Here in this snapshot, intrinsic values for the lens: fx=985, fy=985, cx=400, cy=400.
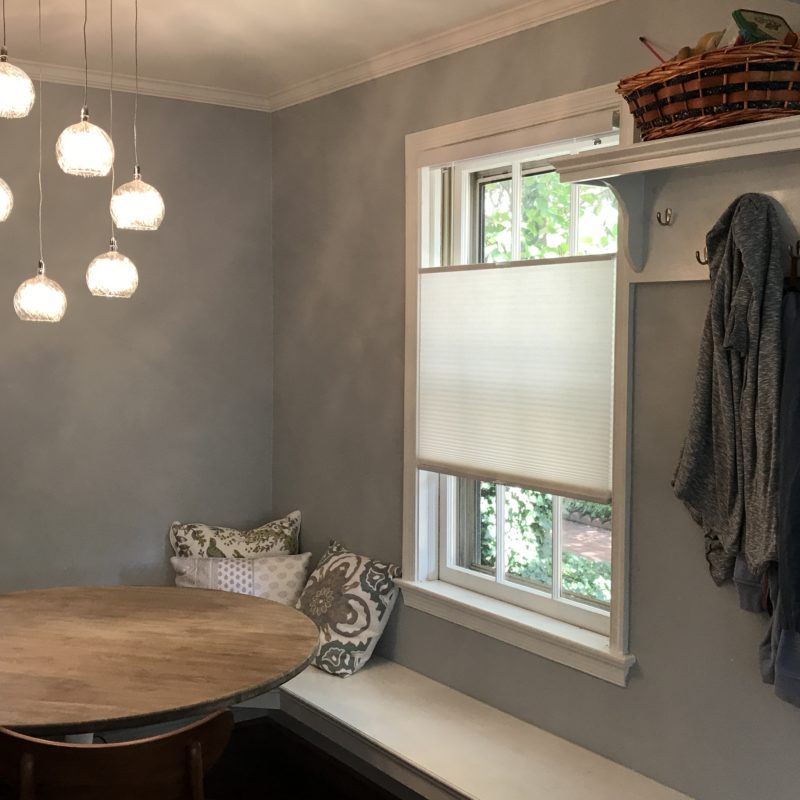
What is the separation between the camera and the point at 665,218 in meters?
2.44

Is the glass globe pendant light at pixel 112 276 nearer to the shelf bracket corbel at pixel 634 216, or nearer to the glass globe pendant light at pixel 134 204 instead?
the glass globe pendant light at pixel 134 204

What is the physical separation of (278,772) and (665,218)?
2207mm

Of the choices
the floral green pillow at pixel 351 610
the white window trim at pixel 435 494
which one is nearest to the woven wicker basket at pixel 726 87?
the white window trim at pixel 435 494

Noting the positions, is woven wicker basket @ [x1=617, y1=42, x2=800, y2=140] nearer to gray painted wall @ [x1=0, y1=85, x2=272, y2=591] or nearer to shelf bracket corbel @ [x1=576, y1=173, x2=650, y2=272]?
shelf bracket corbel @ [x1=576, y1=173, x2=650, y2=272]

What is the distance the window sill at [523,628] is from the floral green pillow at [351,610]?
8cm

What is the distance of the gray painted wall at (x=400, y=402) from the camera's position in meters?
2.38

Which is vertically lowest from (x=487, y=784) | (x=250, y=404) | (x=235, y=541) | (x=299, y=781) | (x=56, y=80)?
(x=299, y=781)

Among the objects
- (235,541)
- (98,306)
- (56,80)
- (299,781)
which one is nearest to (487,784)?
(299,781)

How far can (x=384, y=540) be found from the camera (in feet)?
11.5

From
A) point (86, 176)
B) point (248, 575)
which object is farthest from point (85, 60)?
point (248, 575)

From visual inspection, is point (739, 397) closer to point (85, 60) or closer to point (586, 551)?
point (586, 551)

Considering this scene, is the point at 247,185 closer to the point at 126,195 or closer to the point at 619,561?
the point at 126,195

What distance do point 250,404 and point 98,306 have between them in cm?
74

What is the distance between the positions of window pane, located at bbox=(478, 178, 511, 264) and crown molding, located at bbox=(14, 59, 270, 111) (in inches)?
49.2
